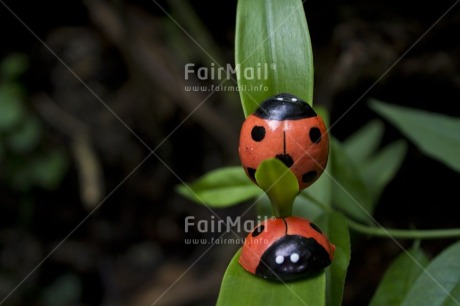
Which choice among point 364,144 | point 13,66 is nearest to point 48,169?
point 13,66

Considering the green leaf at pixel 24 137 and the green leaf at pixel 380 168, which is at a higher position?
the green leaf at pixel 380 168

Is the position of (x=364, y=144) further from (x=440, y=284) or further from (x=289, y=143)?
(x=289, y=143)

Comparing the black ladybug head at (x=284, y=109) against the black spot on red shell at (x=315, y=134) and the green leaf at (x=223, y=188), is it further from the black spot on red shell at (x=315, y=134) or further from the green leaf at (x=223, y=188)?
the green leaf at (x=223, y=188)

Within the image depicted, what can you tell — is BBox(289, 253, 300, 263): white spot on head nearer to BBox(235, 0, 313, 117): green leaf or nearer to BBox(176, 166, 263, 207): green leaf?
BBox(235, 0, 313, 117): green leaf

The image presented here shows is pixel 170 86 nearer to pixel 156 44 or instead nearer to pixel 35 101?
pixel 156 44

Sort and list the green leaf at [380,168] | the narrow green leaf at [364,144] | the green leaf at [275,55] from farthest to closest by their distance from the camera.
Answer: the narrow green leaf at [364,144] → the green leaf at [380,168] → the green leaf at [275,55]

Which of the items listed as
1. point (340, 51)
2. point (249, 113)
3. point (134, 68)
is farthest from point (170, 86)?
point (249, 113)

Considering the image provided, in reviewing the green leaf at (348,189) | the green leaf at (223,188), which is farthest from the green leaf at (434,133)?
the green leaf at (223,188)
